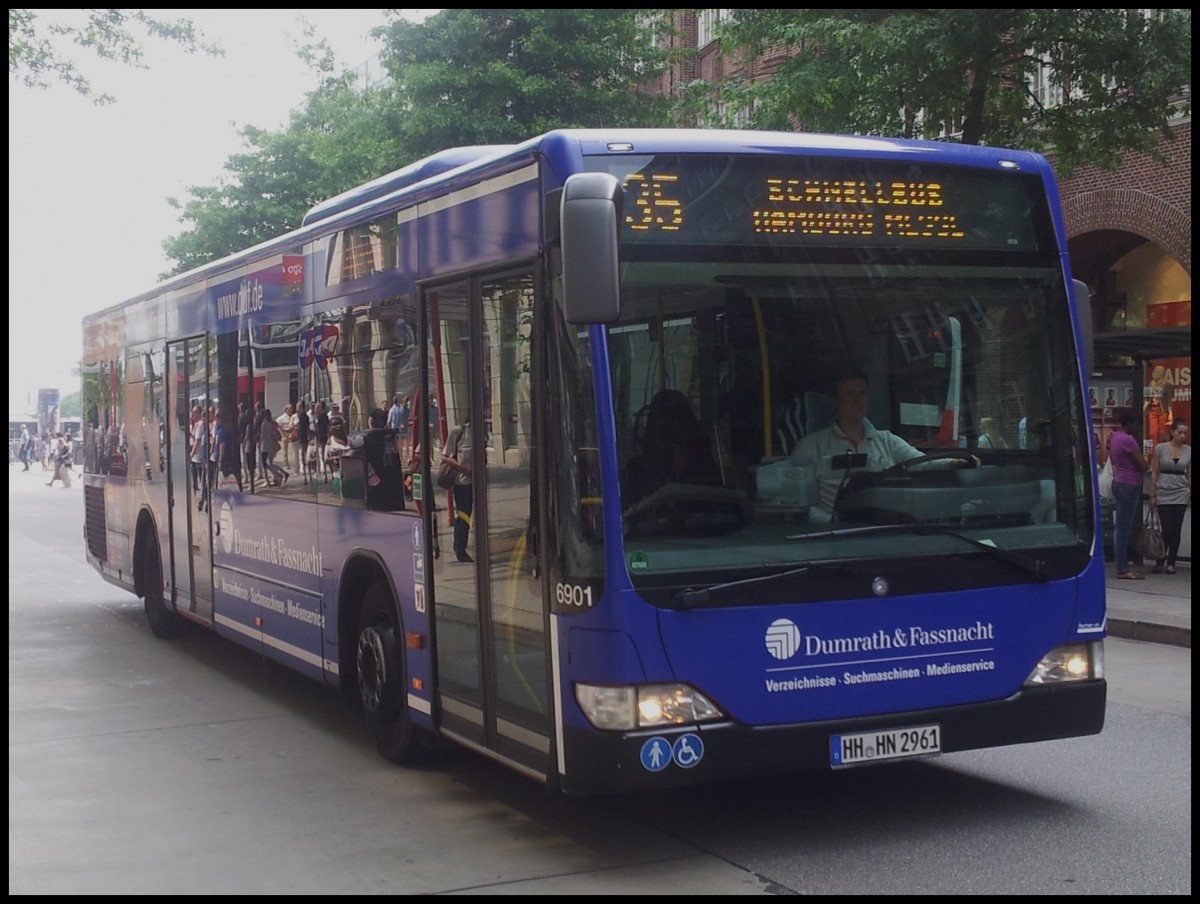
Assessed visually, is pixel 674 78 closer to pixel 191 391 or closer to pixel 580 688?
pixel 191 391

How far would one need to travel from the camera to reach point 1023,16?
16234 mm

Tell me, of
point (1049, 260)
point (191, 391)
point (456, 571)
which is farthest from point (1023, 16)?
point (456, 571)

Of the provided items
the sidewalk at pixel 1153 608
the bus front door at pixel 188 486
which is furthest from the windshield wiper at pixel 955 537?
the sidewalk at pixel 1153 608

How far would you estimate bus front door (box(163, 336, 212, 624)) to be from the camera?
1128 cm

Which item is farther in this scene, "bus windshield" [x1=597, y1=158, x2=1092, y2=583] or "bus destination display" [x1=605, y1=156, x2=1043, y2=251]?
"bus destination display" [x1=605, y1=156, x2=1043, y2=251]

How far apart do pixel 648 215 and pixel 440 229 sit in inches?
63.2

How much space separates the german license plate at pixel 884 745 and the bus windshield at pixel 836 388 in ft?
2.26

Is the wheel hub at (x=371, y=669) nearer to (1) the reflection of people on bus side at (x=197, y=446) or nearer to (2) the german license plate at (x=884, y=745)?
(2) the german license plate at (x=884, y=745)

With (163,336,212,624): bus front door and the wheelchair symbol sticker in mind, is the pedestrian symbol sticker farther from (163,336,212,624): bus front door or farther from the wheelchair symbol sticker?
(163,336,212,624): bus front door

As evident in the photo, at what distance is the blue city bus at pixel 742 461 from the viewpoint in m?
5.64

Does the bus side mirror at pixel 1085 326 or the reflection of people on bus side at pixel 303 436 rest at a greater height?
the bus side mirror at pixel 1085 326

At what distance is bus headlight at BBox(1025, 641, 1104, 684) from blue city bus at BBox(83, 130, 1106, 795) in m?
0.01

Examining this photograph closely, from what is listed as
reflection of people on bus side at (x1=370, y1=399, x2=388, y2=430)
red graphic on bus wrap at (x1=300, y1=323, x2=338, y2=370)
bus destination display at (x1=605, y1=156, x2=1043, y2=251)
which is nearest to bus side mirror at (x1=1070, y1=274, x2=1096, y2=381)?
bus destination display at (x1=605, y1=156, x2=1043, y2=251)

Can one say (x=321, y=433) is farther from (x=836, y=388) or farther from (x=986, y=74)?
(x=986, y=74)
